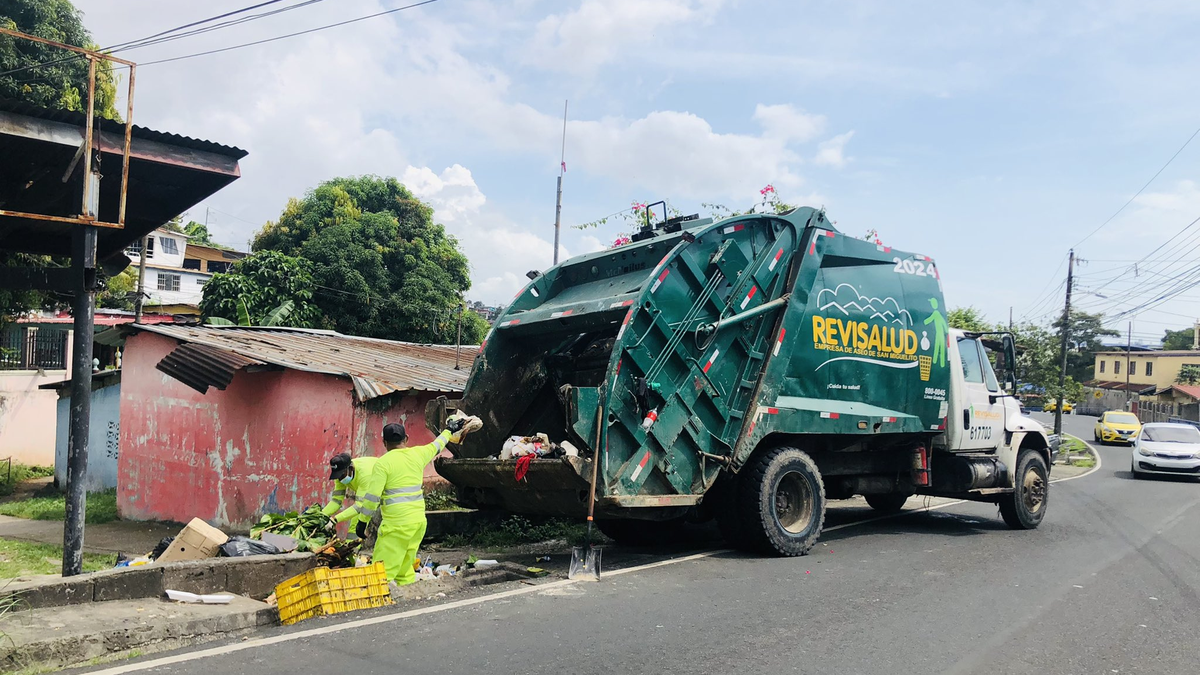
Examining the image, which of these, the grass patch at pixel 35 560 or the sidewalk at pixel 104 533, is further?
the sidewalk at pixel 104 533

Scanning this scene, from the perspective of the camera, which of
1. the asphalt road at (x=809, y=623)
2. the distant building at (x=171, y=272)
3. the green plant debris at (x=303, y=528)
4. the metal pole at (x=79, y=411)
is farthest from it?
the distant building at (x=171, y=272)

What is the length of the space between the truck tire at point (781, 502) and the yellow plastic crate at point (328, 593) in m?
3.01

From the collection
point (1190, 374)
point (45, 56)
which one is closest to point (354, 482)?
point (45, 56)

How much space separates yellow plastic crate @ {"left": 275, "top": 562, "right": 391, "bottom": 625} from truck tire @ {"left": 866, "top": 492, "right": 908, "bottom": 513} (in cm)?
738

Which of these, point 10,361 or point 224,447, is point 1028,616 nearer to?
point 224,447

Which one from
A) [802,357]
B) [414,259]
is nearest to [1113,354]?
[414,259]

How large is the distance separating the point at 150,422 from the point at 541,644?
948cm

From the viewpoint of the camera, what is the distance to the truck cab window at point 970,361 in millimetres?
9227

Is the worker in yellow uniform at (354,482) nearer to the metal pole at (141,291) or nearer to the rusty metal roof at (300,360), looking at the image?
the rusty metal roof at (300,360)

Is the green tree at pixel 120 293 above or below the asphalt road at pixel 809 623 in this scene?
above

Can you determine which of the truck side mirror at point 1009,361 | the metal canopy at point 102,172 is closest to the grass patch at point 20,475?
the metal canopy at point 102,172

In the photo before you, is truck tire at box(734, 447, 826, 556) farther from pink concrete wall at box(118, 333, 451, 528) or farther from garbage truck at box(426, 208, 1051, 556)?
pink concrete wall at box(118, 333, 451, 528)

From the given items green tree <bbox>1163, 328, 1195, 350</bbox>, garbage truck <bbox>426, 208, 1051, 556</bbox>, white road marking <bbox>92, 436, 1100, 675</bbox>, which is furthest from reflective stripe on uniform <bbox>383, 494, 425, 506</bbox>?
green tree <bbox>1163, 328, 1195, 350</bbox>

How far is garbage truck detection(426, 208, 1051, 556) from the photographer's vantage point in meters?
6.23
